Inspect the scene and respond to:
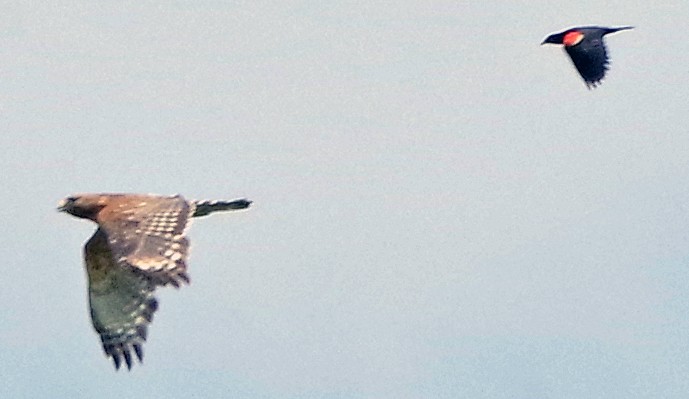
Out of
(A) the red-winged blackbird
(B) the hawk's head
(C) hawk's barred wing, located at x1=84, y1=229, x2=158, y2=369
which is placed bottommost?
(C) hawk's barred wing, located at x1=84, y1=229, x2=158, y2=369

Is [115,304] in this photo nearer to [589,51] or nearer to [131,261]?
[131,261]

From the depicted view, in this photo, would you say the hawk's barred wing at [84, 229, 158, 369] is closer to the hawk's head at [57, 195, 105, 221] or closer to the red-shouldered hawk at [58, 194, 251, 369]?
the red-shouldered hawk at [58, 194, 251, 369]

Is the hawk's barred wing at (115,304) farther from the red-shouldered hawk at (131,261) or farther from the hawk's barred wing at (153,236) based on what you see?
the hawk's barred wing at (153,236)

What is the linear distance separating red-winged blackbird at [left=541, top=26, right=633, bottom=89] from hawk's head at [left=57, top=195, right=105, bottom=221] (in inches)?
389

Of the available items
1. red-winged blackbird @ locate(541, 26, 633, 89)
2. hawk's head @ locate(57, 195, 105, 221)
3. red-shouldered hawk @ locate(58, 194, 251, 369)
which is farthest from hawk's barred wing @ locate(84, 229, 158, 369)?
red-winged blackbird @ locate(541, 26, 633, 89)

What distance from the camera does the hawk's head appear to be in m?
21.9

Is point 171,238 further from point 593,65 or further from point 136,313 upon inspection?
point 593,65

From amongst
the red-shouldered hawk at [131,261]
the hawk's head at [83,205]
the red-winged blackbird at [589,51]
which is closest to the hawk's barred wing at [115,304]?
the red-shouldered hawk at [131,261]

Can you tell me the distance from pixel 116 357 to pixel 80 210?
6.90 feet

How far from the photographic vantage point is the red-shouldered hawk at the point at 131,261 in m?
19.9

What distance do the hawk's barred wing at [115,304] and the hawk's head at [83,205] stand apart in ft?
2.84

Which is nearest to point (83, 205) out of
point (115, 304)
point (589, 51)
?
point (115, 304)

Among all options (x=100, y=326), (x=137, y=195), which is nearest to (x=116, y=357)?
(x=100, y=326)

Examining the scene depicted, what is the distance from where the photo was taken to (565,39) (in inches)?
1196
